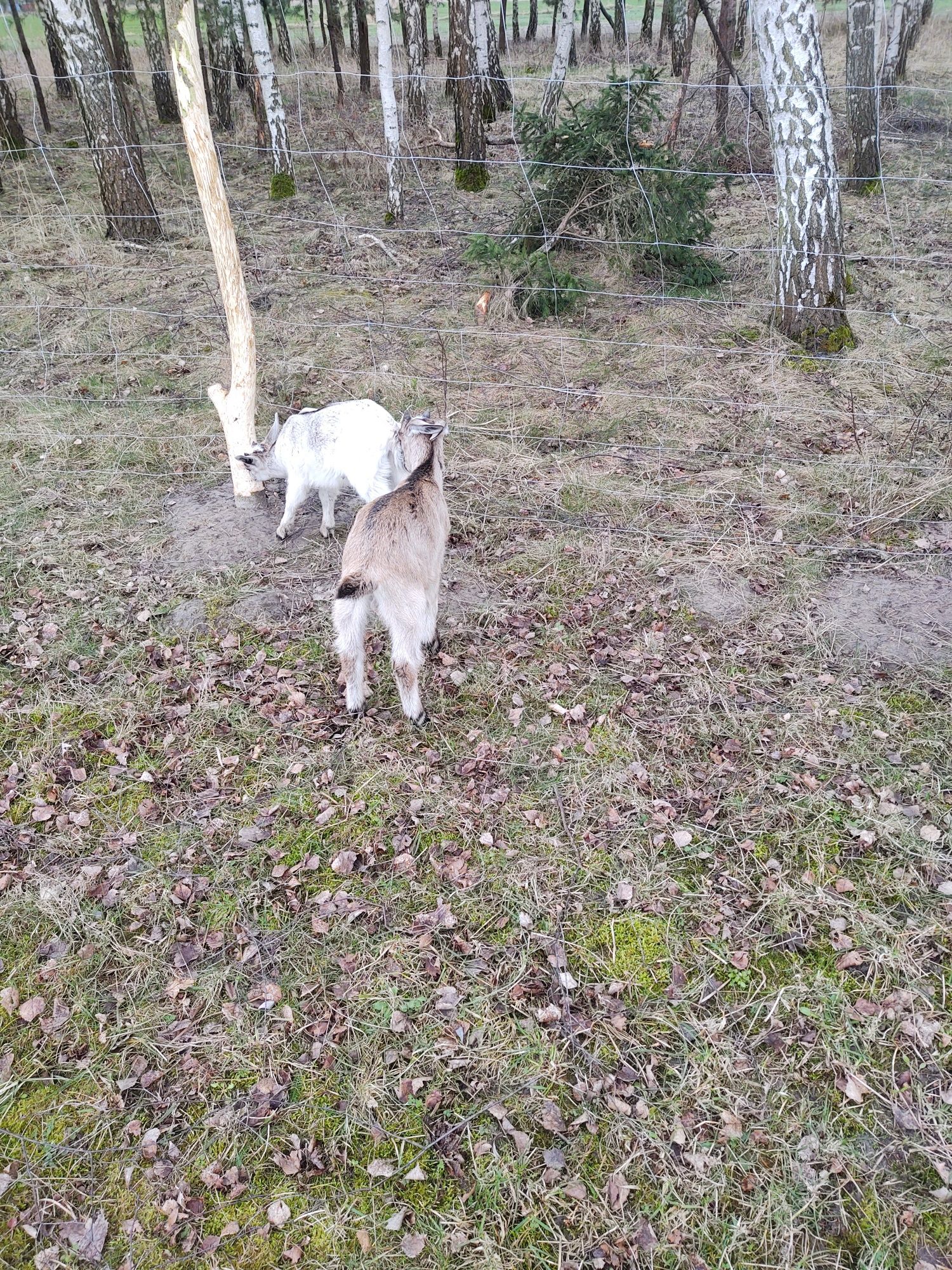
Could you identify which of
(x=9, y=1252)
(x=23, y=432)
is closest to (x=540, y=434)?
(x=23, y=432)

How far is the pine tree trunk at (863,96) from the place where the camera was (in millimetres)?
10766

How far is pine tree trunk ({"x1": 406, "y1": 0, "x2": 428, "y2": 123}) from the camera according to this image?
15.1 meters

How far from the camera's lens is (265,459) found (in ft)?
19.0

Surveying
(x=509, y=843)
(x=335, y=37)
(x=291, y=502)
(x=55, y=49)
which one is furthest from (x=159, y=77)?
(x=509, y=843)

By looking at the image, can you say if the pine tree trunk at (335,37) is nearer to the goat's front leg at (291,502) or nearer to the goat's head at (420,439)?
the goat's front leg at (291,502)

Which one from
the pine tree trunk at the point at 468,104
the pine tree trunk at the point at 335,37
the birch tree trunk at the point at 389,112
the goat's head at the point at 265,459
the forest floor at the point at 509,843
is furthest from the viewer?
the pine tree trunk at the point at 335,37

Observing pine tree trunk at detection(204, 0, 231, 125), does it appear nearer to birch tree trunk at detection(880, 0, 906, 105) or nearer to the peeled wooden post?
birch tree trunk at detection(880, 0, 906, 105)

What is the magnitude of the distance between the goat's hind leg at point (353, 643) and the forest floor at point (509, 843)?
0.15 m

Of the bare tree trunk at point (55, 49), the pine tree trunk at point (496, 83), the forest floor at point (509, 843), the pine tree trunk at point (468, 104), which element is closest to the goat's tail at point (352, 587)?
the forest floor at point (509, 843)

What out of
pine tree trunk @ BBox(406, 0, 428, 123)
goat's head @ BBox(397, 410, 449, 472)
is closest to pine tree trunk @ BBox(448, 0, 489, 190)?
pine tree trunk @ BBox(406, 0, 428, 123)

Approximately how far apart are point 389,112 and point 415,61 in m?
7.86

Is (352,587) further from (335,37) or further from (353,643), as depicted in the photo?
(335,37)

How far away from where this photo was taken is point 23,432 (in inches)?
271

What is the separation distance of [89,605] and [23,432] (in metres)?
2.75
